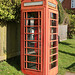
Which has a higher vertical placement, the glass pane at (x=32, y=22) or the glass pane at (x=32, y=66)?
the glass pane at (x=32, y=22)

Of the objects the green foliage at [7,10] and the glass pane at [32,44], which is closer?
the glass pane at [32,44]

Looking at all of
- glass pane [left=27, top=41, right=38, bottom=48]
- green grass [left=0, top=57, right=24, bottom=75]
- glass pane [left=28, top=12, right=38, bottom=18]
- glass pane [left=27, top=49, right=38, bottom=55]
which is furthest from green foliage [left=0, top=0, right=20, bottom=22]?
green grass [left=0, top=57, right=24, bottom=75]

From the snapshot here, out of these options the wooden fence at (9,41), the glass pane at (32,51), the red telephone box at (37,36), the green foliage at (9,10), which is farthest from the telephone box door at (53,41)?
the wooden fence at (9,41)

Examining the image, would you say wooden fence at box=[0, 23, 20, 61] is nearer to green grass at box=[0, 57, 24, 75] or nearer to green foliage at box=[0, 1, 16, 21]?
green grass at box=[0, 57, 24, 75]

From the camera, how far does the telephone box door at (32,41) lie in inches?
196

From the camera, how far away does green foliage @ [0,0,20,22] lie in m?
5.31

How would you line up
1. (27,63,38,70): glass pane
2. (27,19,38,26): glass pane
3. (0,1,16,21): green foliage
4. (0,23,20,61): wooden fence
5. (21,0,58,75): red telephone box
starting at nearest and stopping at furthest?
1. (21,0,58,75): red telephone box
2. (27,19,38,26): glass pane
3. (27,63,38,70): glass pane
4. (0,1,16,21): green foliage
5. (0,23,20,61): wooden fence

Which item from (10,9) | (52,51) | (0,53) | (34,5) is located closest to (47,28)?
(34,5)

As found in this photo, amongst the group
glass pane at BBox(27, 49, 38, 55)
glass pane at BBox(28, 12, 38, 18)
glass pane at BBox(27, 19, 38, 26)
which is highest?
glass pane at BBox(28, 12, 38, 18)

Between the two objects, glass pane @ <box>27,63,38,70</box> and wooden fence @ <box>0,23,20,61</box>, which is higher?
wooden fence @ <box>0,23,20,61</box>

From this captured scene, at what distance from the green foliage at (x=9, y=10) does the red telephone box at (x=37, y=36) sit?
613 mm

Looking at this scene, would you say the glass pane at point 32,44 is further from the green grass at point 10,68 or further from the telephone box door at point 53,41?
the green grass at point 10,68

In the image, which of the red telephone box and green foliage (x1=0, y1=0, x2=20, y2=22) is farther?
green foliage (x1=0, y1=0, x2=20, y2=22)

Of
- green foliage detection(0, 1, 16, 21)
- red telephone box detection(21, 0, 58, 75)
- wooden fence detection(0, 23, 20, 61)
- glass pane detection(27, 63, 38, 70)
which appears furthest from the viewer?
wooden fence detection(0, 23, 20, 61)
